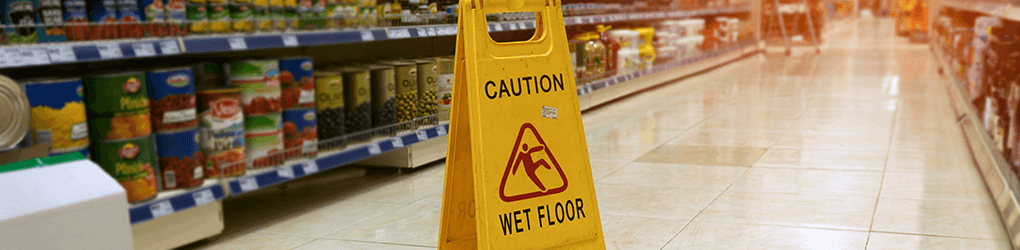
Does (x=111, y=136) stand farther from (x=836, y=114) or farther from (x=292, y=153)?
(x=836, y=114)

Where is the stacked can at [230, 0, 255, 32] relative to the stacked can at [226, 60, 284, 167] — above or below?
above

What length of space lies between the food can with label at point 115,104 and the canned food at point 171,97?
2.0 inches

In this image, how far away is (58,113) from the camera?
1789 millimetres

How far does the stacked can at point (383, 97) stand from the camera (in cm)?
294

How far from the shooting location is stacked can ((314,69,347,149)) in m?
2.65

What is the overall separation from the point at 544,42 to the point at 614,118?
125 inches

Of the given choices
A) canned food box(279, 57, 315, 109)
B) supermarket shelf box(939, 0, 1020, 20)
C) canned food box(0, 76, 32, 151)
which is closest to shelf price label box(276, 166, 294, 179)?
canned food box(279, 57, 315, 109)

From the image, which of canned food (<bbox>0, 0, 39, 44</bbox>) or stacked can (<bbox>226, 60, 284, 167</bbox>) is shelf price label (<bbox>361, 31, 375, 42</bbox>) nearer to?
stacked can (<bbox>226, 60, 284, 167</bbox>)

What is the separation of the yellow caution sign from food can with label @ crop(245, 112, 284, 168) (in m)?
0.86

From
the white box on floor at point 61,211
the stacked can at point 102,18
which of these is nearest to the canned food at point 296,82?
the stacked can at point 102,18

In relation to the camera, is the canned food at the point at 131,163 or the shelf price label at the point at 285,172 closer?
the canned food at the point at 131,163

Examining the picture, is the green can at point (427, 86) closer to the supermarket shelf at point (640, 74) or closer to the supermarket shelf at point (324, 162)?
the supermarket shelf at point (324, 162)

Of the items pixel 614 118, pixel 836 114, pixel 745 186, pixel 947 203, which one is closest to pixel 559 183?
pixel 745 186

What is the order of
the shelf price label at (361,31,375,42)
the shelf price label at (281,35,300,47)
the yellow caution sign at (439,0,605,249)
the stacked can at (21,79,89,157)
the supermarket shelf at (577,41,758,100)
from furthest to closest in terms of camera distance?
the supermarket shelf at (577,41,758,100) < the shelf price label at (361,31,375,42) < the shelf price label at (281,35,300,47) < the stacked can at (21,79,89,157) < the yellow caution sign at (439,0,605,249)
